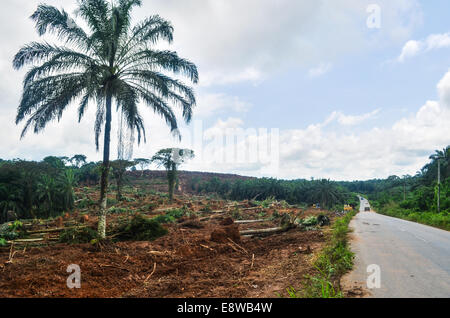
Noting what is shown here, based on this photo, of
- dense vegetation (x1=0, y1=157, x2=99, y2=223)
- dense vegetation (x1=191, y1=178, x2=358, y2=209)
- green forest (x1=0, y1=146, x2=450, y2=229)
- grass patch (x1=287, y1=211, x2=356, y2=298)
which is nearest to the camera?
grass patch (x1=287, y1=211, x2=356, y2=298)

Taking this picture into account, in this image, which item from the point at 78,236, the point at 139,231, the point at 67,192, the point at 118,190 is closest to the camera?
the point at 78,236

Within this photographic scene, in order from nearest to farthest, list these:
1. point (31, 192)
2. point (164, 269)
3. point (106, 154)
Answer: point (164, 269) → point (106, 154) → point (31, 192)

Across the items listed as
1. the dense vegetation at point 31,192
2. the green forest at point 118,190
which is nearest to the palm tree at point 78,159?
the green forest at point 118,190

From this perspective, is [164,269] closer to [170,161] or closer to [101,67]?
[101,67]

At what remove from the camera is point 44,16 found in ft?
37.0

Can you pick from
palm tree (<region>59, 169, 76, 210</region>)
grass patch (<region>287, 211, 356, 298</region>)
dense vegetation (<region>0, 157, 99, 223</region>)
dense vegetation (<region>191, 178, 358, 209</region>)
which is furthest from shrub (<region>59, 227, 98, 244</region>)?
dense vegetation (<region>191, 178, 358, 209</region>)

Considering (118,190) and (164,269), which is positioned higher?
(118,190)

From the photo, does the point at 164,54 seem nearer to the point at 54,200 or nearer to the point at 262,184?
the point at 54,200

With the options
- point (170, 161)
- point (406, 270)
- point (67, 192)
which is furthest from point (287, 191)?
point (406, 270)

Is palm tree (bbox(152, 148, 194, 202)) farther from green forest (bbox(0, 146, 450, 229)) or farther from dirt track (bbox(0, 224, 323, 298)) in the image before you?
dirt track (bbox(0, 224, 323, 298))

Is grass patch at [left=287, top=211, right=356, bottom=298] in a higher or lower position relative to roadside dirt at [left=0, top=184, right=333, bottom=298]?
higher

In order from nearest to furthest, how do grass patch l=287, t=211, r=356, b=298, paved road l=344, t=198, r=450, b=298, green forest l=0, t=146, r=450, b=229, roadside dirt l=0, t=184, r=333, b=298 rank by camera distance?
1. grass patch l=287, t=211, r=356, b=298
2. paved road l=344, t=198, r=450, b=298
3. roadside dirt l=0, t=184, r=333, b=298
4. green forest l=0, t=146, r=450, b=229

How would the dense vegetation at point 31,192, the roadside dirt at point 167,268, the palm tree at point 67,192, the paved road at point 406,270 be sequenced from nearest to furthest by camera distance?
the paved road at point 406,270 → the roadside dirt at point 167,268 → the dense vegetation at point 31,192 → the palm tree at point 67,192

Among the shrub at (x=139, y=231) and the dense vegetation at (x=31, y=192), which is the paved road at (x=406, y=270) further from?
the dense vegetation at (x=31, y=192)
